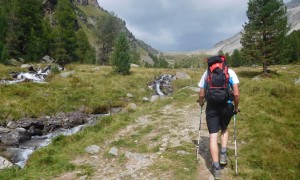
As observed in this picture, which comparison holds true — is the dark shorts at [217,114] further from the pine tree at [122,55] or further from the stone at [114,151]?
the pine tree at [122,55]

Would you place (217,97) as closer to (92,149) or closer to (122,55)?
(92,149)

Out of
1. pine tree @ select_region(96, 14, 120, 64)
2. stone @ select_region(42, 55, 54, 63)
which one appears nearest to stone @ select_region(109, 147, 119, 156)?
stone @ select_region(42, 55, 54, 63)

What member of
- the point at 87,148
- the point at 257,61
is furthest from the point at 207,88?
the point at 257,61

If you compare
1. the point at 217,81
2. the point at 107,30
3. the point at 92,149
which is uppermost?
the point at 107,30

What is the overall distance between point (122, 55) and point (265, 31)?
70.5ft

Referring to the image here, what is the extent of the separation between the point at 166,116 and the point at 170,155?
22.3 feet

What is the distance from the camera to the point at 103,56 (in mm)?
81625

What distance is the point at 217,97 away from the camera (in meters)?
7.77

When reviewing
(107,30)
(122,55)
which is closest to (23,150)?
(122,55)

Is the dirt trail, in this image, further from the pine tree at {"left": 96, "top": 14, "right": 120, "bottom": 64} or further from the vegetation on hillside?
the pine tree at {"left": 96, "top": 14, "right": 120, "bottom": 64}

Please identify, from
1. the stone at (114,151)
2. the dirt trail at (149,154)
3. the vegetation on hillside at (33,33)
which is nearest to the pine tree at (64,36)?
the vegetation on hillside at (33,33)

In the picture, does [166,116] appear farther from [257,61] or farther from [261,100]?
[257,61]

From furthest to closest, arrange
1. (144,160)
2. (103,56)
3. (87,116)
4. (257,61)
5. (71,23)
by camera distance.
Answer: (103,56) < (71,23) < (257,61) < (87,116) < (144,160)

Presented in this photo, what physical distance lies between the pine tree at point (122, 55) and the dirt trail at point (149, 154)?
2885cm
